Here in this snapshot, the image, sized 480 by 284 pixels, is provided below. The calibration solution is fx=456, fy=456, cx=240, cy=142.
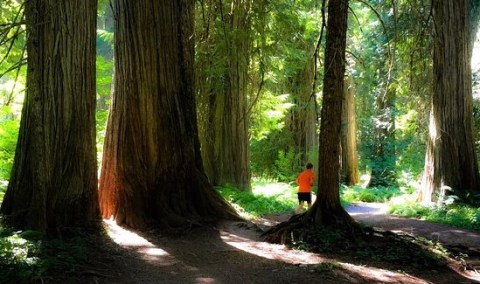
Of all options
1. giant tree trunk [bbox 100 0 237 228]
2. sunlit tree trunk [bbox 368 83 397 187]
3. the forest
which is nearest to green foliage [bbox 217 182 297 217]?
the forest

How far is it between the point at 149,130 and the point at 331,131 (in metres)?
3.25

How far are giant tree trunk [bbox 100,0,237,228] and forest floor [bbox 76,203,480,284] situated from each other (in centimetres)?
58

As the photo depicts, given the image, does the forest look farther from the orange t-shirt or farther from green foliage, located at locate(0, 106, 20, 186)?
the orange t-shirt

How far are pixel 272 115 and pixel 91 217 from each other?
44.8ft

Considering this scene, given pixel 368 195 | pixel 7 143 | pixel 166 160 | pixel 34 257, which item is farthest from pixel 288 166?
pixel 34 257

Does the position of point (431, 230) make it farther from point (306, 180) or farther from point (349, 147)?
point (349, 147)

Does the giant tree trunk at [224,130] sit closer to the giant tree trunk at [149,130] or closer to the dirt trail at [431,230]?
the dirt trail at [431,230]

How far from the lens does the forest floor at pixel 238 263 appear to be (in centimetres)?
559

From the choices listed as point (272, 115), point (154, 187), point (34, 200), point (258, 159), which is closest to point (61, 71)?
point (34, 200)

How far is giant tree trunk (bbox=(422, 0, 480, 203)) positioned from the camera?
42.0ft

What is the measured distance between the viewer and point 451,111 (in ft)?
42.8

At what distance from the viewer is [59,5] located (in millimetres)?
6441

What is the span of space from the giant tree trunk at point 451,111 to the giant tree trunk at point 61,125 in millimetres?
9796

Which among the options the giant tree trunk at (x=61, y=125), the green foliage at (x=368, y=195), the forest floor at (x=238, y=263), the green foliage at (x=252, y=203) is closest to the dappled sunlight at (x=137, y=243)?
the forest floor at (x=238, y=263)
